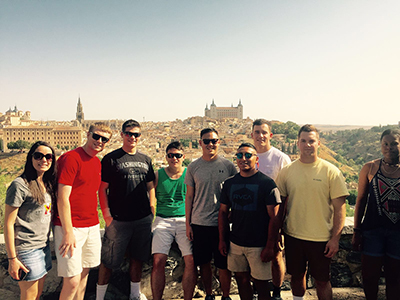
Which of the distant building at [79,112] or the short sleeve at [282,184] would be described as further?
the distant building at [79,112]

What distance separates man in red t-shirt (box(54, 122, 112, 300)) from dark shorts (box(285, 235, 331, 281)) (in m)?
1.48

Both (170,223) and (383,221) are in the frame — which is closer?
(383,221)

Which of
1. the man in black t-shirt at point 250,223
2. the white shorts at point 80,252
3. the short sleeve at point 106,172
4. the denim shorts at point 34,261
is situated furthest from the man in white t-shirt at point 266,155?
the denim shorts at point 34,261

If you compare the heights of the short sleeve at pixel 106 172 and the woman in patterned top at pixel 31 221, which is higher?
the short sleeve at pixel 106 172

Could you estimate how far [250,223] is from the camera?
79.7 inches

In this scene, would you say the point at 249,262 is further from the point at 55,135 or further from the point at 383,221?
the point at 55,135

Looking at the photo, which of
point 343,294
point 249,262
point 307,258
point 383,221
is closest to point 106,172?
point 249,262

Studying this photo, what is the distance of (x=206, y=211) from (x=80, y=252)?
3.24ft

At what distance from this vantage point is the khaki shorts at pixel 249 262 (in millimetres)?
2029

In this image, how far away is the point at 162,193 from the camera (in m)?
2.46

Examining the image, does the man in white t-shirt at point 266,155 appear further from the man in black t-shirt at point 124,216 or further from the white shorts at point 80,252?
the white shorts at point 80,252

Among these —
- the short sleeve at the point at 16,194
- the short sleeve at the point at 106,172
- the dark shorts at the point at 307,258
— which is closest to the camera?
the short sleeve at the point at 16,194

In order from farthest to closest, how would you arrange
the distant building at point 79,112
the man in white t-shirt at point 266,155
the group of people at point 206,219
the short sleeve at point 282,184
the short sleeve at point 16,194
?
the distant building at point 79,112, the man in white t-shirt at point 266,155, the short sleeve at point 282,184, the group of people at point 206,219, the short sleeve at point 16,194

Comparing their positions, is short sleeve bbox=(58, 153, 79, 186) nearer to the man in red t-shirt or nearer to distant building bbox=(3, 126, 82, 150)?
the man in red t-shirt
